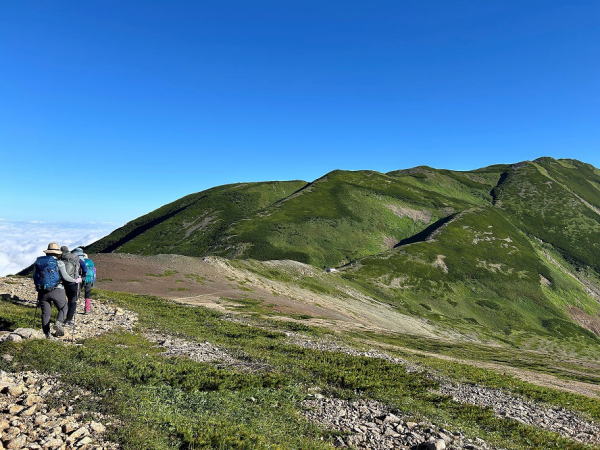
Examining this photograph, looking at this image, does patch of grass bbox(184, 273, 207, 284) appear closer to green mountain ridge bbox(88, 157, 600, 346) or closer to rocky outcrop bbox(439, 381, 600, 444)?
green mountain ridge bbox(88, 157, 600, 346)

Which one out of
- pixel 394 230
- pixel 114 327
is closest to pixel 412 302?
pixel 394 230

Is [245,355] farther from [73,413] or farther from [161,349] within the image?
[73,413]

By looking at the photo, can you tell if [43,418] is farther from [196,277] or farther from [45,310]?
[196,277]

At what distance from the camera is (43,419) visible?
37.0ft

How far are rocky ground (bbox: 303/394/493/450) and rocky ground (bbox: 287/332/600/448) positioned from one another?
0.30 meters

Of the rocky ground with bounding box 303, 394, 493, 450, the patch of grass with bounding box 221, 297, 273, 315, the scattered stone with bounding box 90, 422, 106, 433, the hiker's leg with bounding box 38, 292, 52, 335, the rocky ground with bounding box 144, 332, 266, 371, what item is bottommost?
the patch of grass with bounding box 221, 297, 273, 315

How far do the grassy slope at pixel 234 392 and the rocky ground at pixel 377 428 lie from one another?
760 mm

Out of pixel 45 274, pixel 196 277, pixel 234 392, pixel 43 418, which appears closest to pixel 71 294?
pixel 45 274

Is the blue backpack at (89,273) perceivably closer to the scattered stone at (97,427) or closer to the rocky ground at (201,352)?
the rocky ground at (201,352)

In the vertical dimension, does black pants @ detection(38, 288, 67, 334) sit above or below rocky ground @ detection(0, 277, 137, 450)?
above

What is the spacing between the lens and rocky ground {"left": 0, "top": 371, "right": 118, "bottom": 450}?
10273mm

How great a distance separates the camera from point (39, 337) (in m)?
18.6

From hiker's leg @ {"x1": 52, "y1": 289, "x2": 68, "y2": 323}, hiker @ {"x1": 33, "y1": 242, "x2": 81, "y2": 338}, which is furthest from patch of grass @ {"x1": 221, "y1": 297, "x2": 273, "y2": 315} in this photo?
hiker @ {"x1": 33, "y1": 242, "x2": 81, "y2": 338}

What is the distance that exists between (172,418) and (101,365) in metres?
5.95
